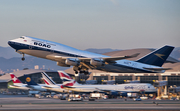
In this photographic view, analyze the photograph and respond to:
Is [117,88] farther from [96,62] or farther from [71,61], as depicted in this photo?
[71,61]

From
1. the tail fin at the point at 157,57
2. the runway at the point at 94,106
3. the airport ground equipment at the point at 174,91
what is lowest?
the runway at the point at 94,106

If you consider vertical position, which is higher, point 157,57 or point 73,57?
point 157,57

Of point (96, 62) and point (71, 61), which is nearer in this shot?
point (71, 61)

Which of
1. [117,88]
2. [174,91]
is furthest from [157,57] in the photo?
[174,91]

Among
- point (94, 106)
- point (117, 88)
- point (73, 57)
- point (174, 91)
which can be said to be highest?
point (73, 57)

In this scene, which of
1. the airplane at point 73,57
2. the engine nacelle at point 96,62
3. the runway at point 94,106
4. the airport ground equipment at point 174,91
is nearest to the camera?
the runway at point 94,106

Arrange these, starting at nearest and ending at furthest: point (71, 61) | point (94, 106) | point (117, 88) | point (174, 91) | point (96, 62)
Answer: point (71, 61) < point (94, 106) < point (96, 62) < point (117, 88) < point (174, 91)

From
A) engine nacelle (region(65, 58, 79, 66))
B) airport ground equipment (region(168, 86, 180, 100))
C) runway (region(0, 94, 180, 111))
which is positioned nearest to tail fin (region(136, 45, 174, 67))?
runway (region(0, 94, 180, 111))

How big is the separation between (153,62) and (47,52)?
99.0 ft

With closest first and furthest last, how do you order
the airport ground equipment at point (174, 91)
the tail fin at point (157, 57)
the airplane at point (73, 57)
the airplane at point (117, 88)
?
the airplane at point (73, 57)
the tail fin at point (157, 57)
the airplane at point (117, 88)
the airport ground equipment at point (174, 91)

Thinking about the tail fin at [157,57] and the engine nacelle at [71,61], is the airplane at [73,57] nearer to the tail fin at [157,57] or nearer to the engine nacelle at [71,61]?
the engine nacelle at [71,61]

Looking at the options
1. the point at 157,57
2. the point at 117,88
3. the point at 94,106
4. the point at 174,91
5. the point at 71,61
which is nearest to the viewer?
the point at 71,61

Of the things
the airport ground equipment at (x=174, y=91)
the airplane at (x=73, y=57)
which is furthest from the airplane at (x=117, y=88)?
the airplane at (x=73, y=57)

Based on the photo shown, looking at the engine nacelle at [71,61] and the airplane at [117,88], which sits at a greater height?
the engine nacelle at [71,61]
